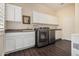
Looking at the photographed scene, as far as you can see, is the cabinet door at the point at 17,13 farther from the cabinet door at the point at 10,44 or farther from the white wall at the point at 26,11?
the cabinet door at the point at 10,44

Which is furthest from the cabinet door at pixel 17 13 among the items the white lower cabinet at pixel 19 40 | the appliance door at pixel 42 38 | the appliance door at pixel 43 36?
Result: the appliance door at pixel 43 36

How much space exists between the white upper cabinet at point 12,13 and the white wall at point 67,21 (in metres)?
3.84

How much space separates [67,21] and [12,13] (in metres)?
4.26

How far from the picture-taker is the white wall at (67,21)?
596 centimetres

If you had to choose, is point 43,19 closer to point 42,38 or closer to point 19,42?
point 42,38

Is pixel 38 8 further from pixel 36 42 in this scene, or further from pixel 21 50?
pixel 21 50

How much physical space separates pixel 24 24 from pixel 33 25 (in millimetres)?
541

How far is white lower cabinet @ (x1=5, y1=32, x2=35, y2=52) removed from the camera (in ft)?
9.72

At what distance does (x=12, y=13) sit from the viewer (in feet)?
11.0

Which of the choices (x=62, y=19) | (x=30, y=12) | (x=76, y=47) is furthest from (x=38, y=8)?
(x=76, y=47)

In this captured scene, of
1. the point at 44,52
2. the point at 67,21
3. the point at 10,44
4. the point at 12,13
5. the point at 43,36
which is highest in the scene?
the point at 12,13

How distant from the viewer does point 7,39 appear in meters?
2.92

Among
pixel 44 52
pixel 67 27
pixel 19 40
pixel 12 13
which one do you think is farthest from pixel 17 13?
pixel 67 27

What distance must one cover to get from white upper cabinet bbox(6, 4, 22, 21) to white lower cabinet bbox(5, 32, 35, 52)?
66cm
